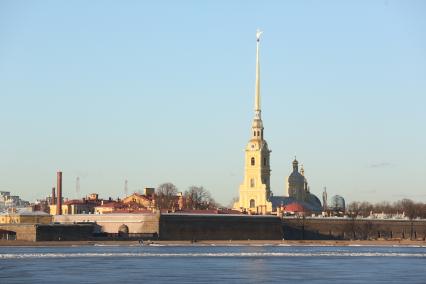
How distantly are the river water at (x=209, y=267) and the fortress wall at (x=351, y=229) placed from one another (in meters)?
53.4

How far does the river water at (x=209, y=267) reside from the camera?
79.2 m

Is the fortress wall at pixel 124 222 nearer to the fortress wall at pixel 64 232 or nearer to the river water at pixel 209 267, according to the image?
the fortress wall at pixel 64 232

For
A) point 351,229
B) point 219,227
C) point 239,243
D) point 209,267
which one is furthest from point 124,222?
point 209,267

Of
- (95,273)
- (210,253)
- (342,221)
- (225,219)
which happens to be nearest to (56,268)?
(95,273)

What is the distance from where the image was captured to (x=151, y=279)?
78.5 meters

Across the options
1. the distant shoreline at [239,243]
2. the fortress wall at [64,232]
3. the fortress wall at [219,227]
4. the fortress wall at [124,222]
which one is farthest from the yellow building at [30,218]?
the distant shoreline at [239,243]

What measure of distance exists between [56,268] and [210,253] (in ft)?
100

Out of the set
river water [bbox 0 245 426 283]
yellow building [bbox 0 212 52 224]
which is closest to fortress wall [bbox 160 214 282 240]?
yellow building [bbox 0 212 52 224]

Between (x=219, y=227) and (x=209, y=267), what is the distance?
6803cm

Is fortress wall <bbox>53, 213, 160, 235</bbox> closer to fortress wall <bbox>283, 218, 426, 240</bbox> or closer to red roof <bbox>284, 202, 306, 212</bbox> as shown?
fortress wall <bbox>283, 218, 426, 240</bbox>

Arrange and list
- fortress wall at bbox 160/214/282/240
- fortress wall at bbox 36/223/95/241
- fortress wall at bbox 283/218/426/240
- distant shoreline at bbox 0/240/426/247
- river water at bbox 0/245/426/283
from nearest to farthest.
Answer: river water at bbox 0/245/426/283 < distant shoreline at bbox 0/240/426/247 < fortress wall at bbox 36/223/95/241 < fortress wall at bbox 160/214/282/240 < fortress wall at bbox 283/218/426/240

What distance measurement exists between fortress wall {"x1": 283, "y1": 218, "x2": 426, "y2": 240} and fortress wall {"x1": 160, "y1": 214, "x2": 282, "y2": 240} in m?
5.04

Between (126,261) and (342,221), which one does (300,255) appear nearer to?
(126,261)

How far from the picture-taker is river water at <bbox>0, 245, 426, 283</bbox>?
79188mm
